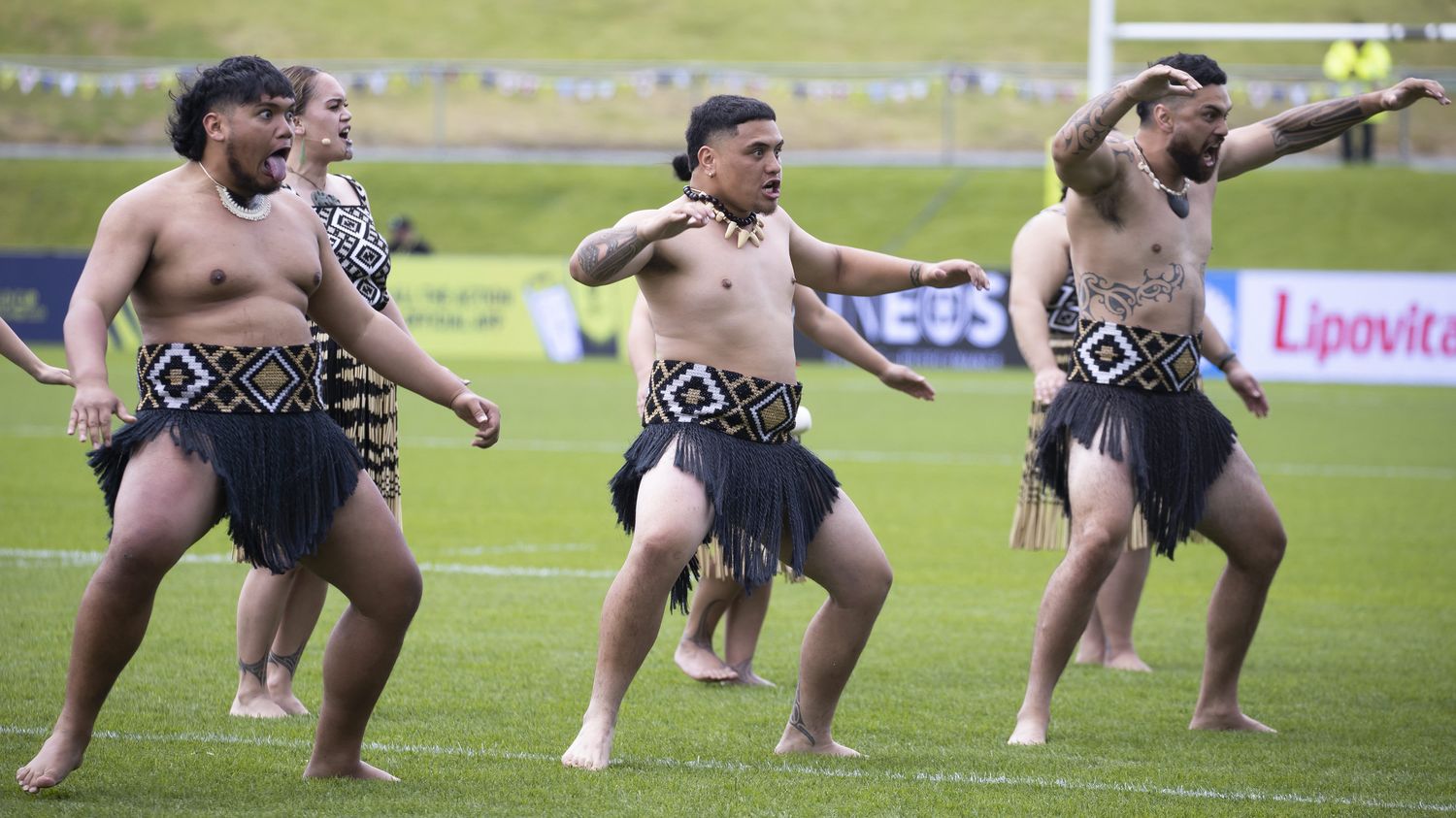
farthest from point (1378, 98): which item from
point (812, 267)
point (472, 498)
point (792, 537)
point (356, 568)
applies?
point (472, 498)

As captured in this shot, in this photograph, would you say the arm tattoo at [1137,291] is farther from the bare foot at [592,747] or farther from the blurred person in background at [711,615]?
the bare foot at [592,747]

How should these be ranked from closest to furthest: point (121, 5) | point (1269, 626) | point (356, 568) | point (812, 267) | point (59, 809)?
point (59, 809)
point (356, 568)
point (812, 267)
point (1269, 626)
point (121, 5)

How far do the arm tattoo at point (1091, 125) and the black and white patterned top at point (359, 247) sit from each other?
2.25m

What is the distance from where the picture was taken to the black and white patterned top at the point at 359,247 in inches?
237

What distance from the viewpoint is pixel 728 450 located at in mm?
5305

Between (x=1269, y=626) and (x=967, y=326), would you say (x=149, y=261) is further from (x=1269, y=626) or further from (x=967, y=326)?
(x=967, y=326)

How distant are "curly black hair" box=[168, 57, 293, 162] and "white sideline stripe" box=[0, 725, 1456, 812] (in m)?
1.85

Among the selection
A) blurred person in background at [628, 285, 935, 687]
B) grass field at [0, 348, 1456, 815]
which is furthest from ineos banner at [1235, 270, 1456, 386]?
blurred person in background at [628, 285, 935, 687]

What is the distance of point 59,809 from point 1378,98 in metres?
4.50

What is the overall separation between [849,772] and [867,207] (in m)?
30.8

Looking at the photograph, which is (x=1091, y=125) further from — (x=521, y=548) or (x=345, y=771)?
(x=521, y=548)

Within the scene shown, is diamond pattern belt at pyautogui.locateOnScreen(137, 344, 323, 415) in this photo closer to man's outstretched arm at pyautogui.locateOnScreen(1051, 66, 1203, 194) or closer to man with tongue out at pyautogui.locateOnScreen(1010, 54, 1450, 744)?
man's outstretched arm at pyautogui.locateOnScreen(1051, 66, 1203, 194)

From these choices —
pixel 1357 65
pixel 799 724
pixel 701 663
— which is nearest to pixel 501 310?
pixel 1357 65

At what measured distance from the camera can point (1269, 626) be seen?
8.48 metres
